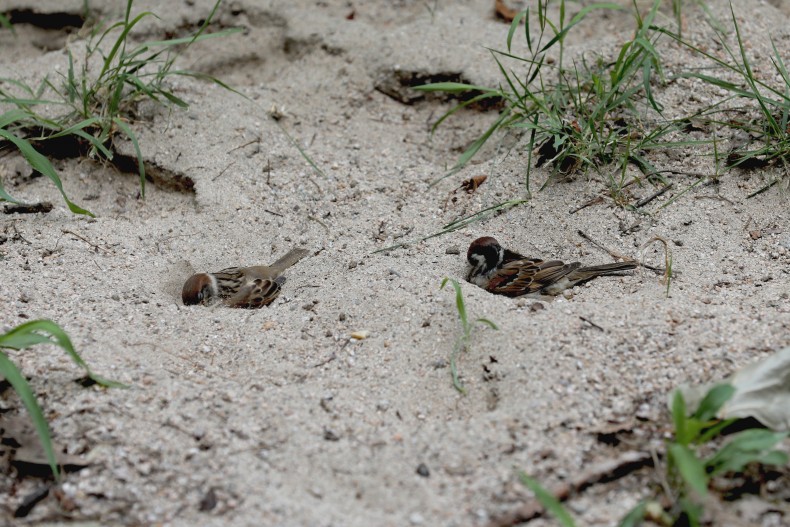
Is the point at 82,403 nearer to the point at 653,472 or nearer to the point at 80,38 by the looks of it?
the point at 653,472

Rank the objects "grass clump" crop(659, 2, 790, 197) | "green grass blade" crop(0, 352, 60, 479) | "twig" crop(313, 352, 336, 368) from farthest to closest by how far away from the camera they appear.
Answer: "grass clump" crop(659, 2, 790, 197)
"twig" crop(313, 352, 336, 368)
"green grass blade" crop(0, 352, 60, 479)

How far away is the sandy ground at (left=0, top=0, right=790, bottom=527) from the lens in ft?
9.50

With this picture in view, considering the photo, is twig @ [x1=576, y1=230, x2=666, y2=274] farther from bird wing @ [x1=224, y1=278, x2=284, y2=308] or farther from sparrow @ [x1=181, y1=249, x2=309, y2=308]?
bird wing @ [x1=224, y1=278, x2=284, y2=308]

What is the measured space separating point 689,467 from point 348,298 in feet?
6.59

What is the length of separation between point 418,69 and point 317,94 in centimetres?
71

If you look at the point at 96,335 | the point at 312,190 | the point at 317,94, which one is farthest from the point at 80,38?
the point at 96,335

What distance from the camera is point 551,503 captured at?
2.55 metres

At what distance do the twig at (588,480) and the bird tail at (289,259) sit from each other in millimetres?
2282

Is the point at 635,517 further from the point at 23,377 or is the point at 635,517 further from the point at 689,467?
the point at 23,377

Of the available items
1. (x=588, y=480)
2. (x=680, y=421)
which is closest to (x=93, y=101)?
(x=588, y=480)

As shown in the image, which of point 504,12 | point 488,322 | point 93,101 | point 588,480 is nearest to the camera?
point 588,480

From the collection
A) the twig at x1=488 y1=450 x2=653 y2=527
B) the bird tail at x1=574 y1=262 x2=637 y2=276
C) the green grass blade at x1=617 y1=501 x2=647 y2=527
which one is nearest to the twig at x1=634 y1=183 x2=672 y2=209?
the bird tail at x1=574 y1=262 x2=637 y2=276

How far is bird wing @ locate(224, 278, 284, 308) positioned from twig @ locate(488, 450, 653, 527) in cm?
206

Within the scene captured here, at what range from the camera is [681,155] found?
487cm
